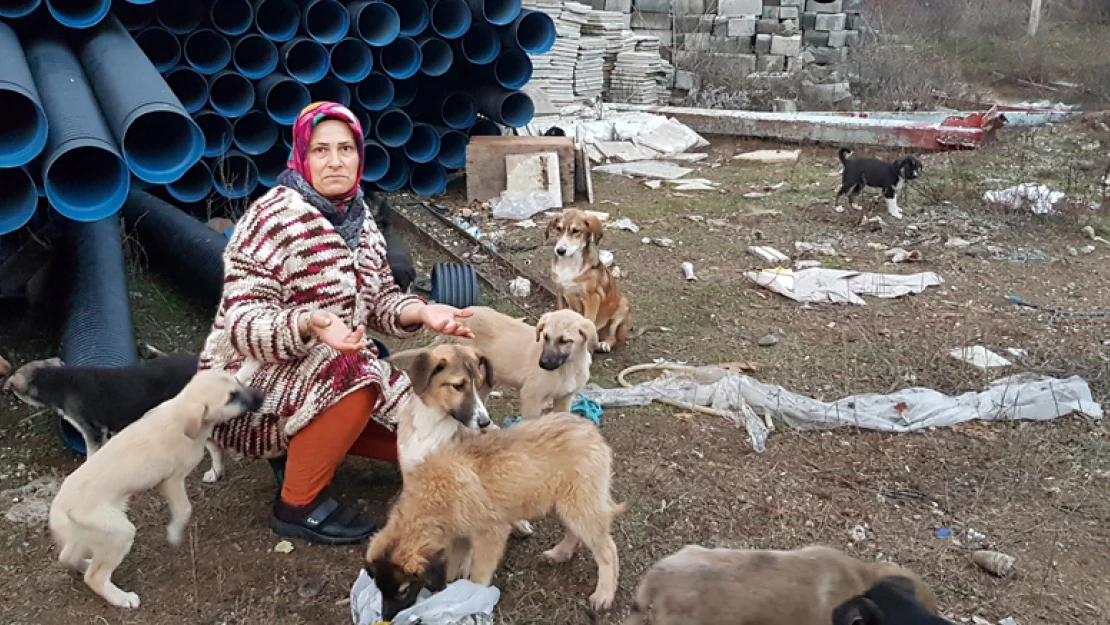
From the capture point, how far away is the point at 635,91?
15344mm

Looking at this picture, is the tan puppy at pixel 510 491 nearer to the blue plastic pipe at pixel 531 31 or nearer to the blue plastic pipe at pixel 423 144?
the blue plastic pipe at pixel 423 144

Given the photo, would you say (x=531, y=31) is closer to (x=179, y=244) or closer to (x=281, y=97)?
(x=281, y=97)

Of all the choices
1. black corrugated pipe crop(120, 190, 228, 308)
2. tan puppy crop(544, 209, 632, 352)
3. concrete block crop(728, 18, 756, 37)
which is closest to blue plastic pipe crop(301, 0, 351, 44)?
black corrugated pipe crop(120, 190, 228, 308)

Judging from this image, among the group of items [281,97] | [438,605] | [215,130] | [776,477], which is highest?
[281,97]

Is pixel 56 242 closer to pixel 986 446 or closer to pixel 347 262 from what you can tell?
pixel 347 262

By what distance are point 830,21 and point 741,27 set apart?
6.09 ft

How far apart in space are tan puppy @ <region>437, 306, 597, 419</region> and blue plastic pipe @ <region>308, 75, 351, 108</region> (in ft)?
14.7

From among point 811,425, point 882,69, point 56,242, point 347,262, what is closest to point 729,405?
point 811,425

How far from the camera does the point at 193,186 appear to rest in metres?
7.82

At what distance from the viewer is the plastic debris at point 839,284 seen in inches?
263

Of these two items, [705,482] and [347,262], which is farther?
[705,482]

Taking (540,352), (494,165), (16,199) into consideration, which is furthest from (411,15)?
(540,352)

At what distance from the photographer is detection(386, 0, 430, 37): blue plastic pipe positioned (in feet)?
28.9

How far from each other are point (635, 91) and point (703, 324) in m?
9.85
